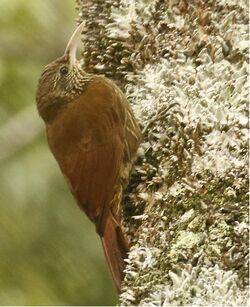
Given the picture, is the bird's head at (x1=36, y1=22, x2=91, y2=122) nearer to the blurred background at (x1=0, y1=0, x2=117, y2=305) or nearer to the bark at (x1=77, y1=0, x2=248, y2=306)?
the bark at (x1=77, y1=0, x2=248, y2=306)

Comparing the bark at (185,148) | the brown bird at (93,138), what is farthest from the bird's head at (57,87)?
the bark at (185,148)

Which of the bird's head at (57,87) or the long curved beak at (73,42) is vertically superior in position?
the long curved beak at (73,42)

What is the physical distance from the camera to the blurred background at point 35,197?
352 centimetres

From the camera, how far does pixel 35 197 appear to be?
3574 millimetres

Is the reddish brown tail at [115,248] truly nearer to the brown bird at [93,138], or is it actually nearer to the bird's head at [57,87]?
the brown bird at [93,138]

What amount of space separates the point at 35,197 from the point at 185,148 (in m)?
1.47

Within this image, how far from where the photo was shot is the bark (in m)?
2.01

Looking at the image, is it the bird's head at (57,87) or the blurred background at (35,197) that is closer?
the bird's head at (57,87)

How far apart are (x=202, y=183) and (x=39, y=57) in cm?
192

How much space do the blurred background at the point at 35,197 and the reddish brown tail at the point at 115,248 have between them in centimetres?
89

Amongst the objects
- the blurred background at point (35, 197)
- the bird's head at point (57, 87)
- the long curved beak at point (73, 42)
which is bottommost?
the blurred background at point (35, 197)

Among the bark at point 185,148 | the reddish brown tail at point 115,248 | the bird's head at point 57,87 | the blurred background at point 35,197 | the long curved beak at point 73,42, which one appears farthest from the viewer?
the blurred background at point 35,197

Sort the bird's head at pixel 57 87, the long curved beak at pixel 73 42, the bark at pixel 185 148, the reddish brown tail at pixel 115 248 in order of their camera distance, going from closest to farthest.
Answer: the bark at pixel 185 148
the reddish brown tail at pixel 115 248
the long curved beak at pixel 73 42
the bird's head at pixel 57 87

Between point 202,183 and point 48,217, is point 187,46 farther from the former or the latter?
point 48,217
